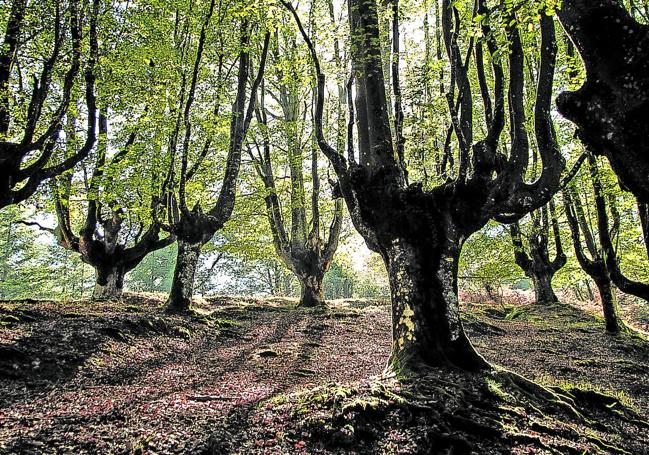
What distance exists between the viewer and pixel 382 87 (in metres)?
6.98

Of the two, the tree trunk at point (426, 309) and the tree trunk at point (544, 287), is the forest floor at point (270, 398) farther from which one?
the tree trunk at point (544, 287)

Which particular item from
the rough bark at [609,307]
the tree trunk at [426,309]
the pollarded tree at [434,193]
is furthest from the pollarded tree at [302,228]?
the tree trunk at [426,309]

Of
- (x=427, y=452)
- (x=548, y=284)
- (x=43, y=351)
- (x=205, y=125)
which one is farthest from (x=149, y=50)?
(x=548, y=284)

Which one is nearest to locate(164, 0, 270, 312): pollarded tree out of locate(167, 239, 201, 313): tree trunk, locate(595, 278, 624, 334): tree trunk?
locate(167, 239, 201, 313): tree trunk

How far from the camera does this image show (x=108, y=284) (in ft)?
51.5

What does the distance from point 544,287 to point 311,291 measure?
11.2 m

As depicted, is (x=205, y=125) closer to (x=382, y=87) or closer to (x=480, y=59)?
(x=382, y=87)

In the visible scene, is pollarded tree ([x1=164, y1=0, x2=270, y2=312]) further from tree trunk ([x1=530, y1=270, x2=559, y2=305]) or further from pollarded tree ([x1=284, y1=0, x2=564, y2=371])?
tree trunk ([x1=530, y1=270, x2=559, y2=305])

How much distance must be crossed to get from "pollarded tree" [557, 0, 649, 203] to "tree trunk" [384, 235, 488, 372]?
8.83 feet

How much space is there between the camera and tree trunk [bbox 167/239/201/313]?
38.8ft

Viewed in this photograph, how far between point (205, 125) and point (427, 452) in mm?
10099

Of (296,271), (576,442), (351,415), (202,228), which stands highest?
(202,228)

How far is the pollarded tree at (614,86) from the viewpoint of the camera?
339cm

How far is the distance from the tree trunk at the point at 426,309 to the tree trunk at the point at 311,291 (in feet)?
37.5
